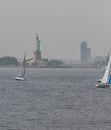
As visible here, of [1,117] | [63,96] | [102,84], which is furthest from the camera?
[102,84]

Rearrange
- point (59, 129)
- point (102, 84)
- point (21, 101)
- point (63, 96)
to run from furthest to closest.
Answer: point (102, 84) < point (63, 96) < point (21, 101) < point (59, 129)

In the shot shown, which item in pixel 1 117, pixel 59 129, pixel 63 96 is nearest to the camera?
pixel 59 129

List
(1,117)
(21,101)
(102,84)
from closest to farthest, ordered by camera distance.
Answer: (1,117) < (21,101) < (102,84)

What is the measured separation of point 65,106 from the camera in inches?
3029

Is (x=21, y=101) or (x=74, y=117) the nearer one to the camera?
(x=74, y=117)

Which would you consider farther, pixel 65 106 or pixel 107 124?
pixel 65 106

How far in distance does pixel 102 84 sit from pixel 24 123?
189 ft

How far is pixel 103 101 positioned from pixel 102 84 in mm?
32455

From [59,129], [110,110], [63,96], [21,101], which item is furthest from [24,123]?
[63,96]

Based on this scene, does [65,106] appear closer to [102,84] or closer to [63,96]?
[63,96]

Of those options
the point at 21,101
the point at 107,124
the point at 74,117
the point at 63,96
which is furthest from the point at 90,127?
the point at 63,96

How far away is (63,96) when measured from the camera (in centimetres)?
9488

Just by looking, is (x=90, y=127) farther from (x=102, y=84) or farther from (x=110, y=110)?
(x=102, y=84)

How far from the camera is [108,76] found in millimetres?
117625
